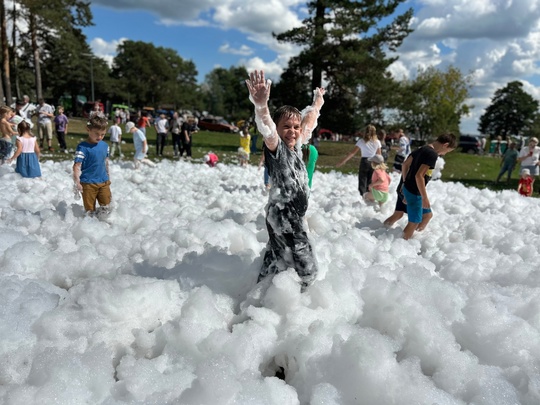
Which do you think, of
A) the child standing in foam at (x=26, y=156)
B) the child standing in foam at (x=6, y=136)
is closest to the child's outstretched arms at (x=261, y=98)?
the child standing in foam at (x=26, y=156)

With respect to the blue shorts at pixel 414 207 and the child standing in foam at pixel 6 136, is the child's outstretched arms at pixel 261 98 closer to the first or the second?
the blue shorts at pixel 414 207

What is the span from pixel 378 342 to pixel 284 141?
4.71 ft

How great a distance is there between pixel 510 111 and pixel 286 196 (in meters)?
92.4

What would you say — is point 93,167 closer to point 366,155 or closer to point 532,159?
point 366,155

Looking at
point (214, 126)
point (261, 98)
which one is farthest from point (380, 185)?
point (214, 126)

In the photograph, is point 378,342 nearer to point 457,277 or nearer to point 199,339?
point 199,339

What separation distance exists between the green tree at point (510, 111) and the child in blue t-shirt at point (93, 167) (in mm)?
85726

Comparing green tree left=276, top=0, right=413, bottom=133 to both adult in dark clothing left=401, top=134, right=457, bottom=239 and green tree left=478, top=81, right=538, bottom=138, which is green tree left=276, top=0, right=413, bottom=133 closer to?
adult in dark clothing left=401, top=134, right=457, bottom=239

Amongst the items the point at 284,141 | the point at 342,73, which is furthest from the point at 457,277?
the point at 342,73

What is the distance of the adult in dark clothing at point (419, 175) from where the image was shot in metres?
5.03

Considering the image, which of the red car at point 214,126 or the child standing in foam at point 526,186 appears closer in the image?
the child standing in foam at point 526,186

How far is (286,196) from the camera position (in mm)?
3018

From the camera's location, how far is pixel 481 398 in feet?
7.73

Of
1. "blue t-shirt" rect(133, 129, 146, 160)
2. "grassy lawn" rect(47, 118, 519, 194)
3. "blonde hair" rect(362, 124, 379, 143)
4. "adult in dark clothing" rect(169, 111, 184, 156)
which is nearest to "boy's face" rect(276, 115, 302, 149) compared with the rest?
"blonde hair" rect(362, 124, 379, 143)
